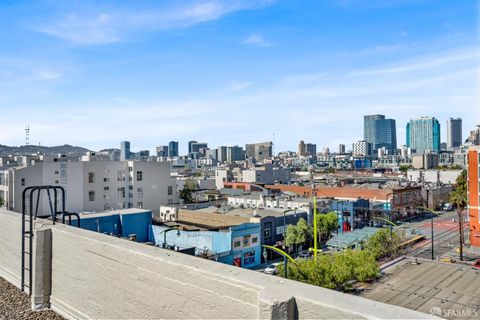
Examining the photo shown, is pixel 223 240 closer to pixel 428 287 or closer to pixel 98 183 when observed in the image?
pixel 428 287

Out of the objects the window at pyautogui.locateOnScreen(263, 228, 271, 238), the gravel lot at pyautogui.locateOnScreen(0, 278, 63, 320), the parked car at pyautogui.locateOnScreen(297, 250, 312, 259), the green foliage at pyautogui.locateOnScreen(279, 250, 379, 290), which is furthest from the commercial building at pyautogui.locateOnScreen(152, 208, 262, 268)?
the gravel lot at pyautogui.locateOnScreen(0, 278, 63, 320)

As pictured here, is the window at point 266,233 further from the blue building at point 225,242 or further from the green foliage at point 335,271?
the green foliage at point 335,271

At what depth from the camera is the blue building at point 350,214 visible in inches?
1842

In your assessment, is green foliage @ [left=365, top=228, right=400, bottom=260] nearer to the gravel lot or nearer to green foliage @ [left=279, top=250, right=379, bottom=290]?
green foliage @ [left=279, top=250, right=379, bottom=290]

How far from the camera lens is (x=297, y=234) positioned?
1437 inches

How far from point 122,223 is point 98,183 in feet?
45.9

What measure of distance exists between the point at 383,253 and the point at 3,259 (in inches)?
1010

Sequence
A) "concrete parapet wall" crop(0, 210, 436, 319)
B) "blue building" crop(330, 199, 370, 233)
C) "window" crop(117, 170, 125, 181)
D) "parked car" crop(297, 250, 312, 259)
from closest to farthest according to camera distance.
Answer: "concrete parapet wall" crop(0, 210, 436, 319) < "parked car" crop(297, 250, 312, 259) < "blue building" crop(330, 199, 370, 233) < "window" crop(117, 170, 125, 181)

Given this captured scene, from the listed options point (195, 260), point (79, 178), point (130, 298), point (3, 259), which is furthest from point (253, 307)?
point (79, 178)

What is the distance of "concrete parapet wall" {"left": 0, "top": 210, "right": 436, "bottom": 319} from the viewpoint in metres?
4.40

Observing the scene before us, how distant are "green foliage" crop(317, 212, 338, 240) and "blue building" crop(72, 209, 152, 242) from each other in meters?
17.8

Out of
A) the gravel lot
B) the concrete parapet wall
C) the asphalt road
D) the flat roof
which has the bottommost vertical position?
the asphalt road

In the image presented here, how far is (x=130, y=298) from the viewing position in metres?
6.62

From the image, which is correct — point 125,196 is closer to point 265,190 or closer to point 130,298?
point 265,190
